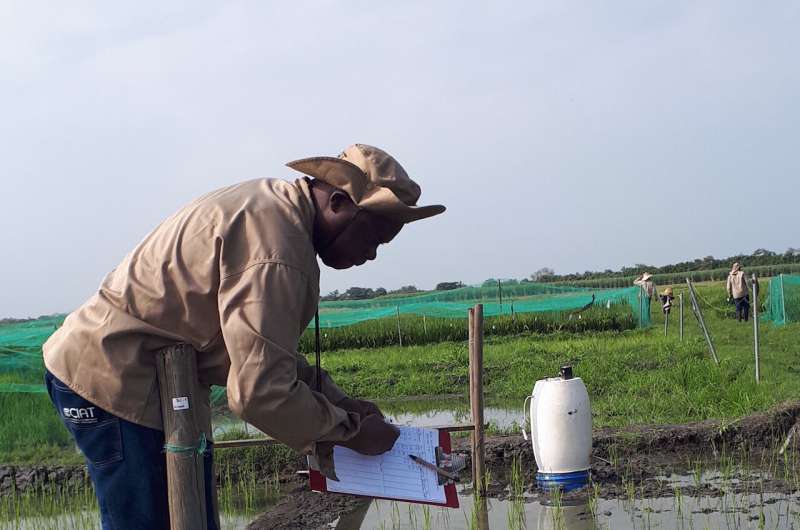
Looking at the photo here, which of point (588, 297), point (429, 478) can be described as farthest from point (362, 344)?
point (429, 478)

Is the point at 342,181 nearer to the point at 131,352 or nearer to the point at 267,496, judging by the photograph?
the point at 131,352

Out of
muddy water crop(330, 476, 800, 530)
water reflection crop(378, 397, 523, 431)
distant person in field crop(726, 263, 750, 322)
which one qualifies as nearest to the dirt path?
muddy water crop(330, 476, 800, 530)

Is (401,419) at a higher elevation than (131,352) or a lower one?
lower

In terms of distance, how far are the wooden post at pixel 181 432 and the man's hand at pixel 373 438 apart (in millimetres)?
371

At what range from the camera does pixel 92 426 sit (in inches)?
87.9

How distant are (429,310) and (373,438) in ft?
55.0

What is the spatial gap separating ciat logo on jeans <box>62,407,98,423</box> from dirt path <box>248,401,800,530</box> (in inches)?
146

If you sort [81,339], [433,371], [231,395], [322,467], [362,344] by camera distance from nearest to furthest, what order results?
[231,395] → [81,339] → [322,467] → [433,371] → [362,344]

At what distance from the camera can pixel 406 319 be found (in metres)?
19.7

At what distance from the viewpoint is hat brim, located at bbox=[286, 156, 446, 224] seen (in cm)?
226

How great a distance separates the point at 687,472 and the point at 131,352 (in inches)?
187

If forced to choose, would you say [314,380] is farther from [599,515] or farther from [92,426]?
[599,515]

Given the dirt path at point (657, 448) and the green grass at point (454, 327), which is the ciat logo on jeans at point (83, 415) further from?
the green grass at point (454, 327)

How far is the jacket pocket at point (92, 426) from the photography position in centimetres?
222
